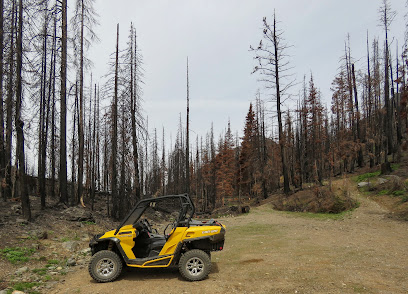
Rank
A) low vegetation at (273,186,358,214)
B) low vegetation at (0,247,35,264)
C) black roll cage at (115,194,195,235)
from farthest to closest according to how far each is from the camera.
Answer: low vegetation at (273,186,358,214) < low vegetation at (0,247,35,264) < black roll cage at (115,194,195,235)

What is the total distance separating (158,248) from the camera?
231 inches

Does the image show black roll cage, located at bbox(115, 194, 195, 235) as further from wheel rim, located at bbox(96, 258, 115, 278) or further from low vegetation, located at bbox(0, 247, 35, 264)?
low vegetation, located at bbox(0, 247, 35, 264)

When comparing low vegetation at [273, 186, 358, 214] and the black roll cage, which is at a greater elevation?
the black roll cage

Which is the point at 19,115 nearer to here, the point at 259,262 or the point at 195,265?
the point at 195,265

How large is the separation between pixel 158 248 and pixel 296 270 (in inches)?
120

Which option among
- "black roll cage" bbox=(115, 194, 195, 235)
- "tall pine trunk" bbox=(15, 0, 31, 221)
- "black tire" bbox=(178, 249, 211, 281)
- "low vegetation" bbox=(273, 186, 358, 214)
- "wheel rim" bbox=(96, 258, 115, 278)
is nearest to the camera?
"black tire" bbox=(178, 249, 211, 281)

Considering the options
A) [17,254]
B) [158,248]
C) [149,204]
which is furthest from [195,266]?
[17,254]

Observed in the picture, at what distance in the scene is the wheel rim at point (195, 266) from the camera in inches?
215

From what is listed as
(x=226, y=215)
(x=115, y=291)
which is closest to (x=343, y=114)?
(x=226, y=215)

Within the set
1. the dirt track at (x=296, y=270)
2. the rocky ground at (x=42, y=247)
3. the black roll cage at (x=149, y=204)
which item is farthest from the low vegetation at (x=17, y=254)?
the black roll cage at (x=149, y=204)

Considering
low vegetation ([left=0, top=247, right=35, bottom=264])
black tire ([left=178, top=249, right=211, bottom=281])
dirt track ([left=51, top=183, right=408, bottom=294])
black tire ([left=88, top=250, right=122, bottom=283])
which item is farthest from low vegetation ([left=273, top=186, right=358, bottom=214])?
low vegetation ([left=0, top=247, right=35, bottom=264])

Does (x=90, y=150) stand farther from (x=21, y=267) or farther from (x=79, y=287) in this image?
(x=79, y=287)

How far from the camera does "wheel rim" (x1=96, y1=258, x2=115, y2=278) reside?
5551mm

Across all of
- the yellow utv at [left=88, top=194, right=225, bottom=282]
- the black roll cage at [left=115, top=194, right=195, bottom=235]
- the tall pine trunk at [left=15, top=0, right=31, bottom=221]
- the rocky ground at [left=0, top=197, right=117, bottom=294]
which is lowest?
the rocky ground at [left=0, top=197, right=117, bottom=294]
